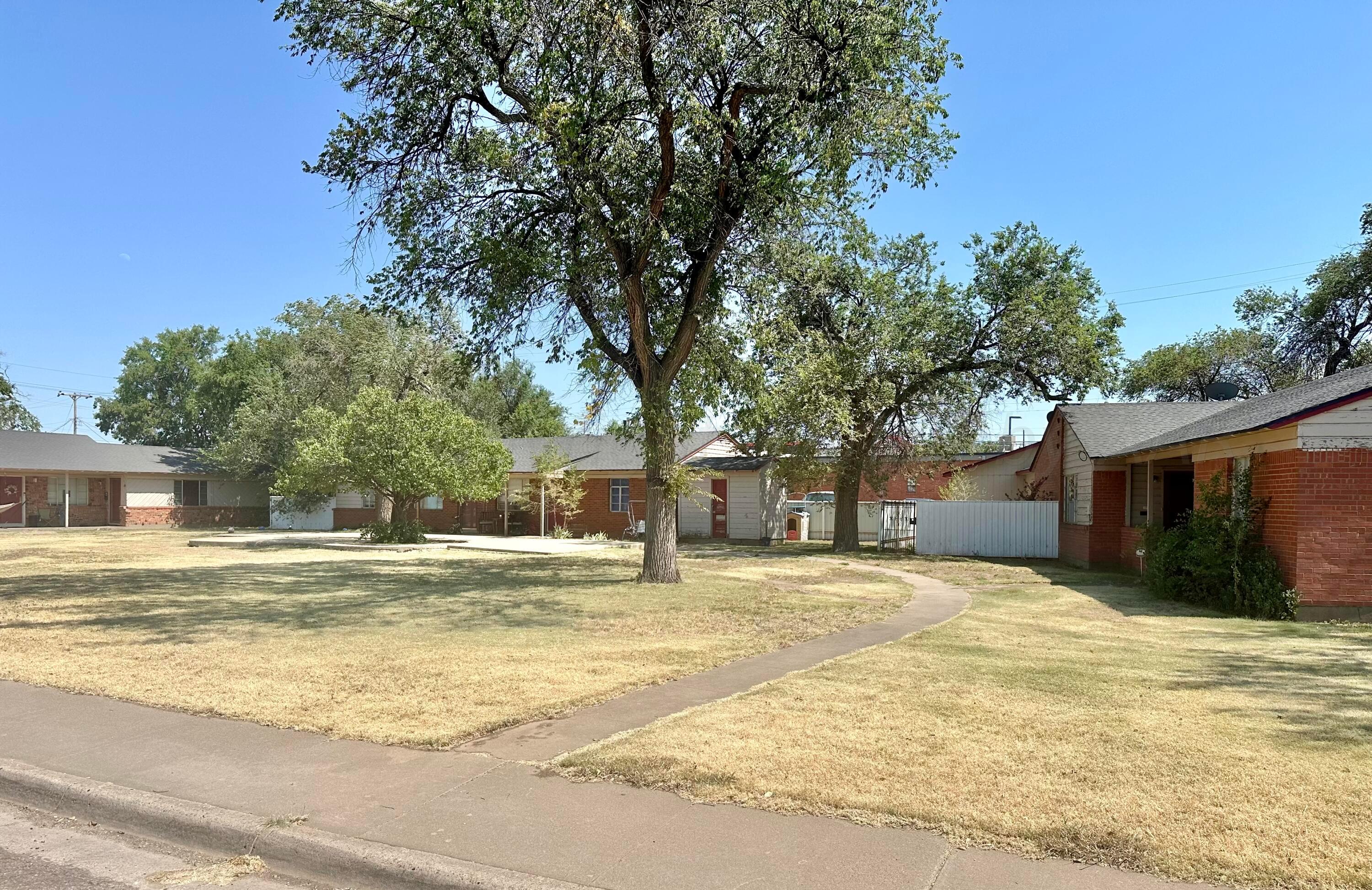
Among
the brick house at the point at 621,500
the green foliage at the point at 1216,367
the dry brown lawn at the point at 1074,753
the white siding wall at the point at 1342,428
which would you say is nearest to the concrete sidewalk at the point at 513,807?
the dry brown lawn at the point at 1074,753

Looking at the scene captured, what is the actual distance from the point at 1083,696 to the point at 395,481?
2509cm

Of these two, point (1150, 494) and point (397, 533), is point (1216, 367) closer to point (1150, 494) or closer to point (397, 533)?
point (1150, 494)

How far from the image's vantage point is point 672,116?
1509cm

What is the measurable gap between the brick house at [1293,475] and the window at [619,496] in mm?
19052

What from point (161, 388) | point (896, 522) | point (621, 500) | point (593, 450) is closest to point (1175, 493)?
point (896, 522)

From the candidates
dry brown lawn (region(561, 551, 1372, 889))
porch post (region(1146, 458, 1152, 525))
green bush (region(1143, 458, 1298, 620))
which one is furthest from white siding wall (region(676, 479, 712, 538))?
dry brown lawn (region(561, 551, 1372, 889))

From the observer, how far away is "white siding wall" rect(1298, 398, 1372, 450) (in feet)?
41.7

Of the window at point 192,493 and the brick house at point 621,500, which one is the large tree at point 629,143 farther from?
the window at point 192,493

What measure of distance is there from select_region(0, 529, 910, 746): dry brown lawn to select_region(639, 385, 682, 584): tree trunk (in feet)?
2.51

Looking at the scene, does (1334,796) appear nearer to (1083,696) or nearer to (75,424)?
(1083,696)

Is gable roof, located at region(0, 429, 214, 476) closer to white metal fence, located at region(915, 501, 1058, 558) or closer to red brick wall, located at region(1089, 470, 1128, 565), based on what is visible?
white metal fence, located at region(915, 501, 1058, 558)

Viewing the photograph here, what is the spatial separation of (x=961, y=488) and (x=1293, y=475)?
22108mm

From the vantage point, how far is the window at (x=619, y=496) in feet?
123

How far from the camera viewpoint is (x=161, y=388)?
75.4 metres
